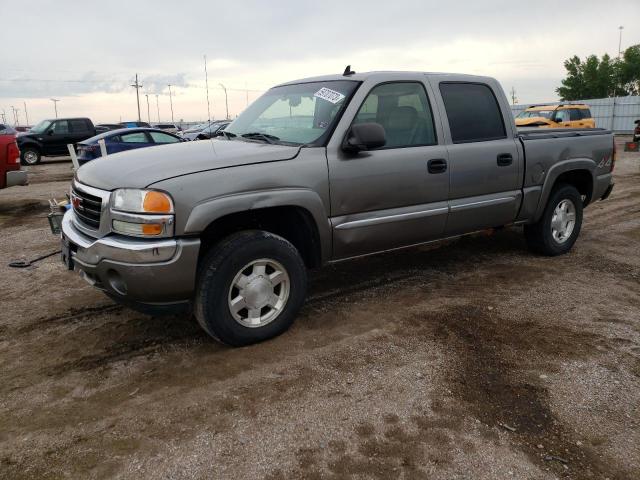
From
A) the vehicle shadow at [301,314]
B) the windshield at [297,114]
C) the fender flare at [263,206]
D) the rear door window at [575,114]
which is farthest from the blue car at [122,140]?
the rear door window at [575,114]

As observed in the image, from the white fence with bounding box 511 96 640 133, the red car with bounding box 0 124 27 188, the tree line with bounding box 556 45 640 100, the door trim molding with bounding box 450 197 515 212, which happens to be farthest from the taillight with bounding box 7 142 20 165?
the tree line with bounding box 556 45 640 100

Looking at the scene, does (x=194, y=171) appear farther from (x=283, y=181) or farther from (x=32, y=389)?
(x=32, y=389)

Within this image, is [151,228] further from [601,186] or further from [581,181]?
[601,186]

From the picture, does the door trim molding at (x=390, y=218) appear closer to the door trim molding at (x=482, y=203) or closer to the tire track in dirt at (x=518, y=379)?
the door trim molding at (x=482, y=203)

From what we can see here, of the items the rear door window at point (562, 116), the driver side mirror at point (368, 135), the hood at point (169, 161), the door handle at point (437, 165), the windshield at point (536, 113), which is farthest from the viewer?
the windshield at point (536, 113)

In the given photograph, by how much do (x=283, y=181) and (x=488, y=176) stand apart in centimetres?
212

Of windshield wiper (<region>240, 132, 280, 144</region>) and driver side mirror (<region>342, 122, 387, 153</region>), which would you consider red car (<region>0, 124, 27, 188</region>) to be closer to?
windshield wiper (<region>240, 132, 280, 144</region>)

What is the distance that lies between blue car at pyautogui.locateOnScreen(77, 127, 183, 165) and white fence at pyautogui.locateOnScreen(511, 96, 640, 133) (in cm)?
2620

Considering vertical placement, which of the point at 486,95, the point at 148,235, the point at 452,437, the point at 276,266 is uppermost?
the point at 486,95

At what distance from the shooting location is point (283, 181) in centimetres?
348

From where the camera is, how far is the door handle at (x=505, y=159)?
4.75 metres

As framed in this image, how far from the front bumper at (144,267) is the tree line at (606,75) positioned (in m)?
58.8

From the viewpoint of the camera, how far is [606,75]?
171 ft

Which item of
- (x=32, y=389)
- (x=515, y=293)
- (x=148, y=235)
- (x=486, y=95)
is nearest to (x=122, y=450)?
(x=32, y=389)
